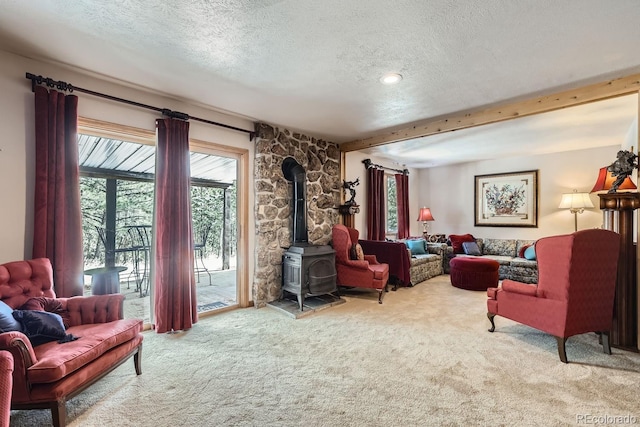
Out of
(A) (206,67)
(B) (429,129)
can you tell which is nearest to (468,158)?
(B) (429,129)

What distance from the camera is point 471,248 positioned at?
5.92m

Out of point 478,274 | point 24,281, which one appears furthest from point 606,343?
point 24,281

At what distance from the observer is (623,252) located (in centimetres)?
265

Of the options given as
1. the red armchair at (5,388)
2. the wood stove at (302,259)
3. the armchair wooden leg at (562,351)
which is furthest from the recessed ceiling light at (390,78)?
the red armchair at (5,388)

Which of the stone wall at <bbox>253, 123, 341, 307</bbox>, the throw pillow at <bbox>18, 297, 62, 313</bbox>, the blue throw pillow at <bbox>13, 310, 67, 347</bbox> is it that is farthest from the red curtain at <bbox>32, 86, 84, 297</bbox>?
the stone wall at <bbox>253, 123, 341, 307</bbox>

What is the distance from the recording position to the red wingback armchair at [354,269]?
4.16 metres

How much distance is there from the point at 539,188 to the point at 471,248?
177cm

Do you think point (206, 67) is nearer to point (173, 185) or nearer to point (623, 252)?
point (173, 185)

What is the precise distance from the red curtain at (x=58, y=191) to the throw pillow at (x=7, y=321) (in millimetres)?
659

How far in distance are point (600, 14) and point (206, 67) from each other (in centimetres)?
283

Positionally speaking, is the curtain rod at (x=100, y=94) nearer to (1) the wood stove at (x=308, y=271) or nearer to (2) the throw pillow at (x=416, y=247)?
(1) the wood stove at (x=308, y=271)

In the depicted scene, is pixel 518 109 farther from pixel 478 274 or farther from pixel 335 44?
pixel 478 274

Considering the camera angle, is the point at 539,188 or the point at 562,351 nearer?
the point at 562,351

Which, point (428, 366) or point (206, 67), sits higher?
point (206, 67)
